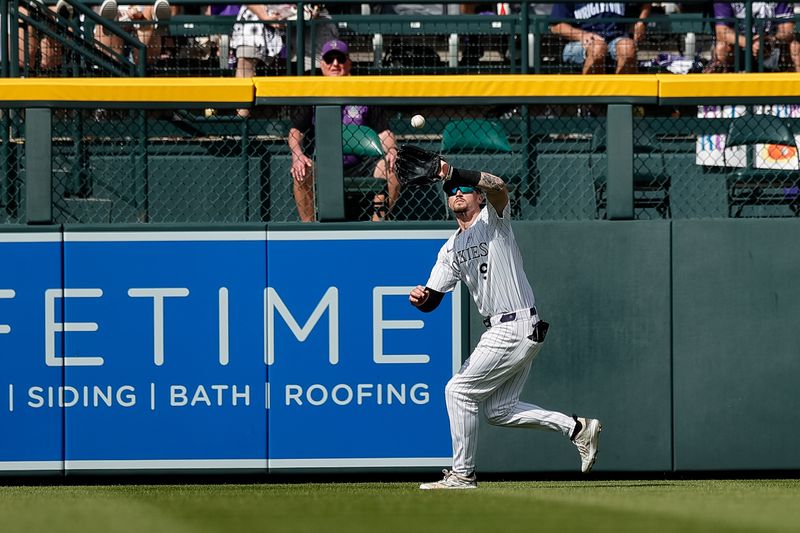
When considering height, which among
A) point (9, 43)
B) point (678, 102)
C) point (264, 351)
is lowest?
point (264, 351)

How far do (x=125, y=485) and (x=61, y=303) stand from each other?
3.60 ft

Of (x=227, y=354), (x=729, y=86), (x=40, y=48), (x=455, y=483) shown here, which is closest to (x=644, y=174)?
(x=729, y=86)

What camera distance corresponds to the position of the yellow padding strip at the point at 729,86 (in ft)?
23.8

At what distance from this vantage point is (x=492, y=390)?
6.59m

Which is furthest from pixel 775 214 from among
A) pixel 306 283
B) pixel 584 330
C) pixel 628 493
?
pixel 306 283

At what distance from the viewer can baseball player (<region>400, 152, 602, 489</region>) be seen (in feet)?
21.4

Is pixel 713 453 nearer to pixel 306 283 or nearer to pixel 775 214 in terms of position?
pixel 775 214

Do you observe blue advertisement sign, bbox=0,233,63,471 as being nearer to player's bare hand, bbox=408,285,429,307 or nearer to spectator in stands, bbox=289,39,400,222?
spectator in stands, bbox=289,39,400,222

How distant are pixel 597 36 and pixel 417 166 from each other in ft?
17.4

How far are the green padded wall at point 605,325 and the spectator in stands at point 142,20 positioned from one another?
15.3ft

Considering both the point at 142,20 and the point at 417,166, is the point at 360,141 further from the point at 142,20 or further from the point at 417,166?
the point at 142,20

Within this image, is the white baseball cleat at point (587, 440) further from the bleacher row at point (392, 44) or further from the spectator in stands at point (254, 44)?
the spectator in stands at point (254, 44)

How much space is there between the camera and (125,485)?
7.18m

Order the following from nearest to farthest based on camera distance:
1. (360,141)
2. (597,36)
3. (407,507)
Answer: (407,507)
(360,141)
(597,36)
